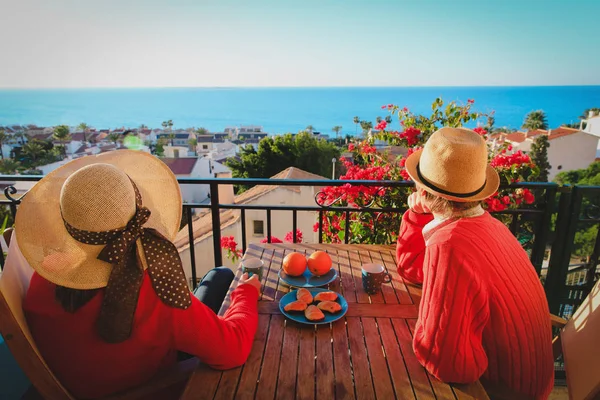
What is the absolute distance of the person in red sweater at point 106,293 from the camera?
1053 millimetres

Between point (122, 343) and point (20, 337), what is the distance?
282 millimetres

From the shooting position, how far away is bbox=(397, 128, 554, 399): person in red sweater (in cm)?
116

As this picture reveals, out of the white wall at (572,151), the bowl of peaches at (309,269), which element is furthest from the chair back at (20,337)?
the white wall at (572,151)

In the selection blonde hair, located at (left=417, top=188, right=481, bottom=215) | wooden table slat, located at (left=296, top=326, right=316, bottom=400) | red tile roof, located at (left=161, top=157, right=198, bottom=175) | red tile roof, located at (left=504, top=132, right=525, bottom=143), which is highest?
blonde hair, located at (left=417, top=188, right=481, bottom=215)

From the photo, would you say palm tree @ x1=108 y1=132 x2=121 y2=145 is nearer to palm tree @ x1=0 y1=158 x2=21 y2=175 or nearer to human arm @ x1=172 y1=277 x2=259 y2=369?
palm tree @ x1=0 y1=158 x2=21 y2=175

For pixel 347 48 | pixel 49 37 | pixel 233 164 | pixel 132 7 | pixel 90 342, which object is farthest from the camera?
pixel 347 48

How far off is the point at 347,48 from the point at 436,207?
10912cm

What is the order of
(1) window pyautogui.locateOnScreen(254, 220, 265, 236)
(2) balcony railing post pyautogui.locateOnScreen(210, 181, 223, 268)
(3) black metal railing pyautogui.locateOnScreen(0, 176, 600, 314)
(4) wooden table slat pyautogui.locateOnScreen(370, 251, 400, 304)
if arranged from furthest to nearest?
(1) window pyautogui.locateOnScreen(254, 220, 265, 236)
(2) balcony railing post pyautogui.locateOnScreen(210, 181, 223, 268)
(3) black metal railing pyautogui.locateOnScreen(0, 176, 600, 314)
(4) wooden table slat pyautogui.locateOnScreen(370, 251, 400, 304)

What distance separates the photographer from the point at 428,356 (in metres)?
1.20

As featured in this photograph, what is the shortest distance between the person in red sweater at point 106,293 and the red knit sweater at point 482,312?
65 cm

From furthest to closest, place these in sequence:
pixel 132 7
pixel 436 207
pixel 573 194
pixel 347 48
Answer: pixel 347 48 → pixel 132 7 → pixel 573 194 → pixel 436 207

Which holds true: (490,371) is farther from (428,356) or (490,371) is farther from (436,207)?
(436,207)

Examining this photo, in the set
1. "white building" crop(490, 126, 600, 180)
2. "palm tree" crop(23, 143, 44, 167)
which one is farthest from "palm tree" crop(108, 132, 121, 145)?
"white building" crop(490, 126, 600, 180)

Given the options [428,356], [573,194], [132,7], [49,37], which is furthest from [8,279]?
[49,37]
